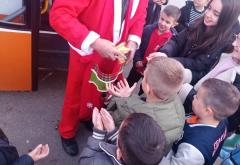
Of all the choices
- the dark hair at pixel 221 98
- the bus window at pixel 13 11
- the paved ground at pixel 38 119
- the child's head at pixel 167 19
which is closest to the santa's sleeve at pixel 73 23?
the dark hair at pixel 221 98

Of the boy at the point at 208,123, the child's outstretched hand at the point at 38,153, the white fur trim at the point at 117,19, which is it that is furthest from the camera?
the white fur trim at the point at 117,19

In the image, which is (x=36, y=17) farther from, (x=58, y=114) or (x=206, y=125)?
(x=206, y=125)

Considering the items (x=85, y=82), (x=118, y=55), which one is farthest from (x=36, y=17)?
(x=118, y=55)

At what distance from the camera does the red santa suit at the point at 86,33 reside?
181 centimetres

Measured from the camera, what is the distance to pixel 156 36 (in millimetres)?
2799

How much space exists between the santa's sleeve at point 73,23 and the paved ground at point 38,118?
1.21m

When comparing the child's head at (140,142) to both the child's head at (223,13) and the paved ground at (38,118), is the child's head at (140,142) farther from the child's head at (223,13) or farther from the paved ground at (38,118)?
the paved ground at (38,118)

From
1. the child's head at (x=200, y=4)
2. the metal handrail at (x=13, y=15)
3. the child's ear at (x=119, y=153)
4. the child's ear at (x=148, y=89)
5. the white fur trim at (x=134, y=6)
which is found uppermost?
the white fur trim at (x=134, y=6)

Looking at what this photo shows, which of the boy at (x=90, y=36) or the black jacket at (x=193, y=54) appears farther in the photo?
the black jacket at (x=193, y=54)

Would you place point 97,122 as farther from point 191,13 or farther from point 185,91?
point 191,13

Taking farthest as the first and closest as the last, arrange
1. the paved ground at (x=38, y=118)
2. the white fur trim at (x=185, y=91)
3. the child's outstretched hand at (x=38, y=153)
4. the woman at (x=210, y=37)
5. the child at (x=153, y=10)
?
the child at (x=153, y=10), the paved ground at (x=38, y=118), the woman at (x=210, y=37), the white fur trim at (x=185, y=91), the child's outstretched hand at (x=38, y=153)

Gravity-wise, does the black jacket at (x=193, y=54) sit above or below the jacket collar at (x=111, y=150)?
above

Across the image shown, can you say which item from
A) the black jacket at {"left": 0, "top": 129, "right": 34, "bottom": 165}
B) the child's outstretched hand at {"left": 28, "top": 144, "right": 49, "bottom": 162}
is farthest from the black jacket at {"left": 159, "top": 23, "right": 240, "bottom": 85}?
the black jacket at {"left": 0, "top": 129, "right": 34, "bottom": 165}

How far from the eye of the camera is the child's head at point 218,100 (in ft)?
5.47
